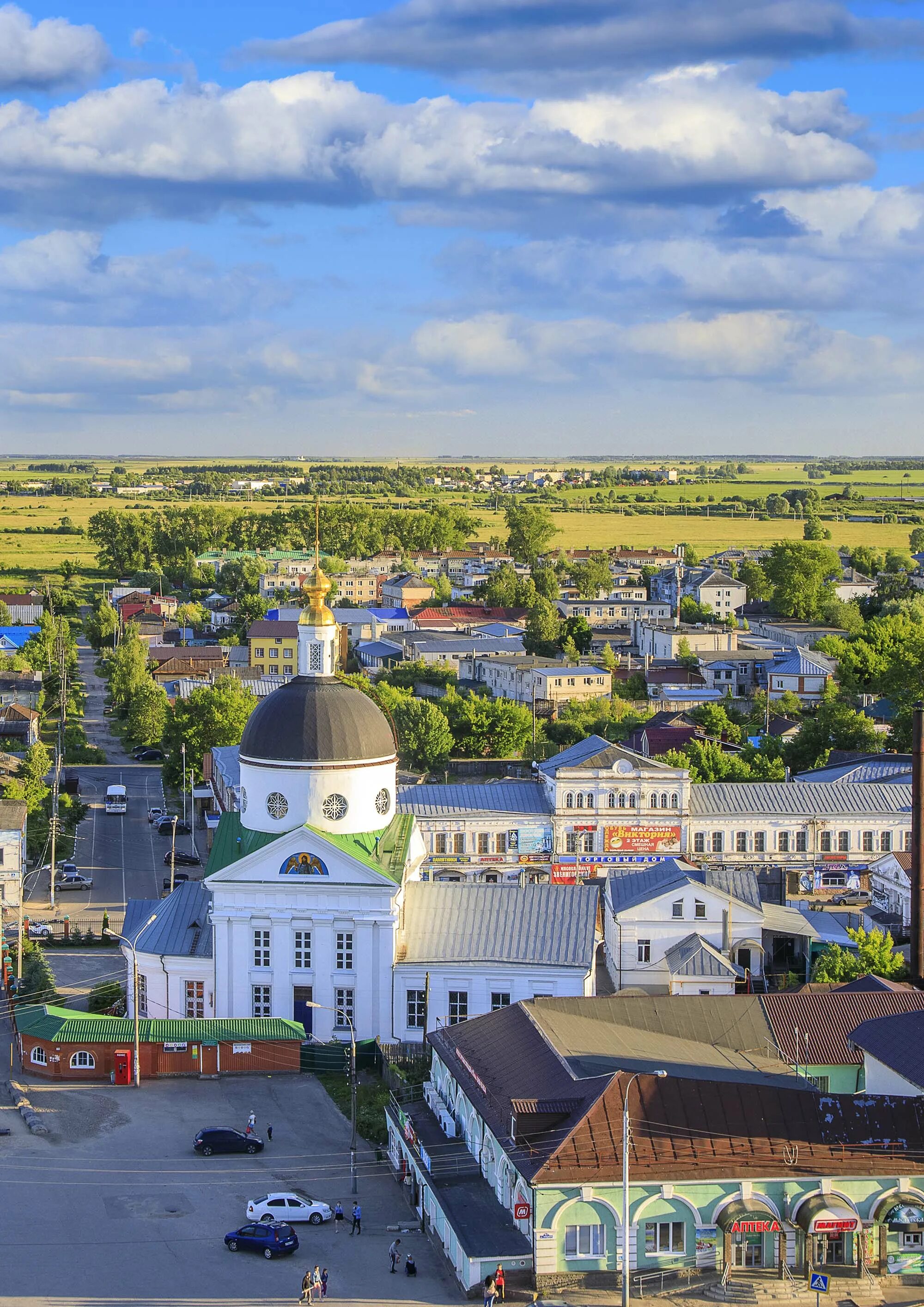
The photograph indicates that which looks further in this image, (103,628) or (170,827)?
(103,628)

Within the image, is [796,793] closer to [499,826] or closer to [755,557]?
[499,826]

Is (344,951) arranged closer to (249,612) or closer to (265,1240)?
(265,1240)

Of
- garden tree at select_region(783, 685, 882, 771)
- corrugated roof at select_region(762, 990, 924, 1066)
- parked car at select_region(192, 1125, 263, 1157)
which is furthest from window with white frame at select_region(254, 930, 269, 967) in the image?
garden tree at select_region(783, 685, 882, 771)

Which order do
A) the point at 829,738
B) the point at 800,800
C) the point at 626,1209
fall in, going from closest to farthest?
the point at 626,1209 < the point at 800,800 < the point at 829,738

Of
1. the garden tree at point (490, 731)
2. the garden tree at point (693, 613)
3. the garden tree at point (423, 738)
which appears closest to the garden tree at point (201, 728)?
the garden tree at point (423, 738)

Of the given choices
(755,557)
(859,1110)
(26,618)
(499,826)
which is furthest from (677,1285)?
(755,557)

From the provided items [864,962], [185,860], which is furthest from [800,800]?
[185,860]
